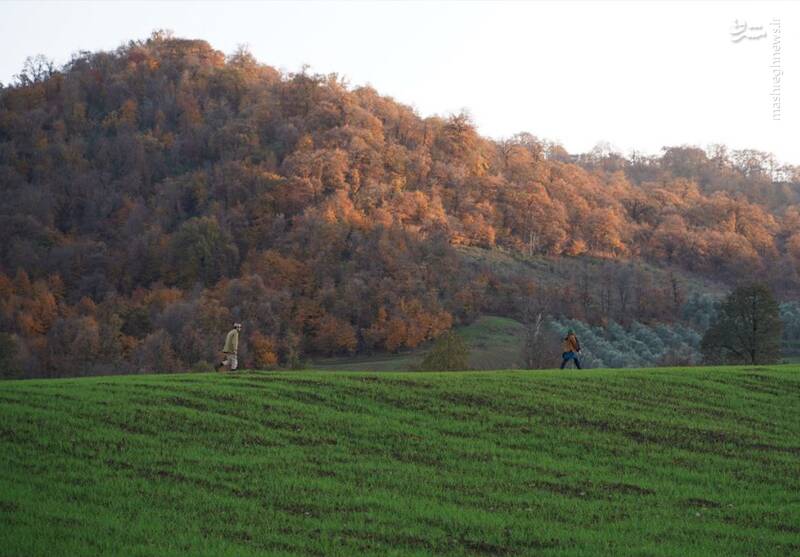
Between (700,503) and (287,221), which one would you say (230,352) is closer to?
(700,503)

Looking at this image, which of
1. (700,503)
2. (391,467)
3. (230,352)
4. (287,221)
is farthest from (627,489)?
(287,221)

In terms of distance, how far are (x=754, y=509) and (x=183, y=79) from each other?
168486 millimetres

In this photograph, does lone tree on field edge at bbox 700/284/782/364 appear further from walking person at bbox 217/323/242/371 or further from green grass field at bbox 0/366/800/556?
walking person at bbox 217/323/242/371

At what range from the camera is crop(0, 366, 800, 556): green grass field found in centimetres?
1445

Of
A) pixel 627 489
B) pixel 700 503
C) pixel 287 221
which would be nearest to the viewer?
pixel 700 503

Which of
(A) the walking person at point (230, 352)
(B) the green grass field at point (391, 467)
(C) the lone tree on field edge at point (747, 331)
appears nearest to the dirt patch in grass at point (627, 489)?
(B) the green grass field at point (391, 467)

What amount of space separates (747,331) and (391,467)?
4409 centimetres

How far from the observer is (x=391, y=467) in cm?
1834

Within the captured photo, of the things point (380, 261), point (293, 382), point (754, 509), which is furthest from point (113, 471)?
point (380, 261)

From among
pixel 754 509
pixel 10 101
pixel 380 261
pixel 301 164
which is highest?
pixel 10 101

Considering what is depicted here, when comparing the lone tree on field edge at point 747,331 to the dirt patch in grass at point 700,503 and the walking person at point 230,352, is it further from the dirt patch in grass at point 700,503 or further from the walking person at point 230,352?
the dirt patch in grass at point 700,503

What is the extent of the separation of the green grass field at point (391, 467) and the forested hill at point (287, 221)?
50.1 m

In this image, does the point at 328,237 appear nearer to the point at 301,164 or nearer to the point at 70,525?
the point at 301,164

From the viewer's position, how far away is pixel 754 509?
16891mm
